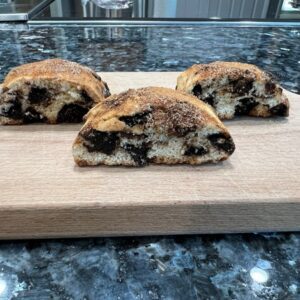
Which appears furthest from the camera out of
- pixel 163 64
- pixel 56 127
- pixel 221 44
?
pixel 221 44

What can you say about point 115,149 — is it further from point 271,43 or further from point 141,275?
point 271,43

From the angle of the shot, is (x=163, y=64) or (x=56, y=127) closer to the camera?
(x=56, y=127)

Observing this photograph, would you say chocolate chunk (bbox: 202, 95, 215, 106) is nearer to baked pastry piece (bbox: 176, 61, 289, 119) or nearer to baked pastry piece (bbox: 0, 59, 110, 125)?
baked pastry piece (bbox: 176, 61, 289, 119)

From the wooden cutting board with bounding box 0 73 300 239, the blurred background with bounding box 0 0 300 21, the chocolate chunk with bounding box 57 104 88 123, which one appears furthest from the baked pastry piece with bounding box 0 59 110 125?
the blurred background with bounding box 0 0 300 21

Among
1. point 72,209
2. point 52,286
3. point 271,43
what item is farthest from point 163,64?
point 52,286

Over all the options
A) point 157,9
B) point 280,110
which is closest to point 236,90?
point 280,110

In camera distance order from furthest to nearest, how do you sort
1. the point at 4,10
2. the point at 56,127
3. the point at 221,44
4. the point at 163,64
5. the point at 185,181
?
the point at 4,10
the point at 221,44
the point at 163,64
the point at 56,127
the point at 185,181

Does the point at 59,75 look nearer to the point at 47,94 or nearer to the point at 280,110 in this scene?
the point at 47,94
